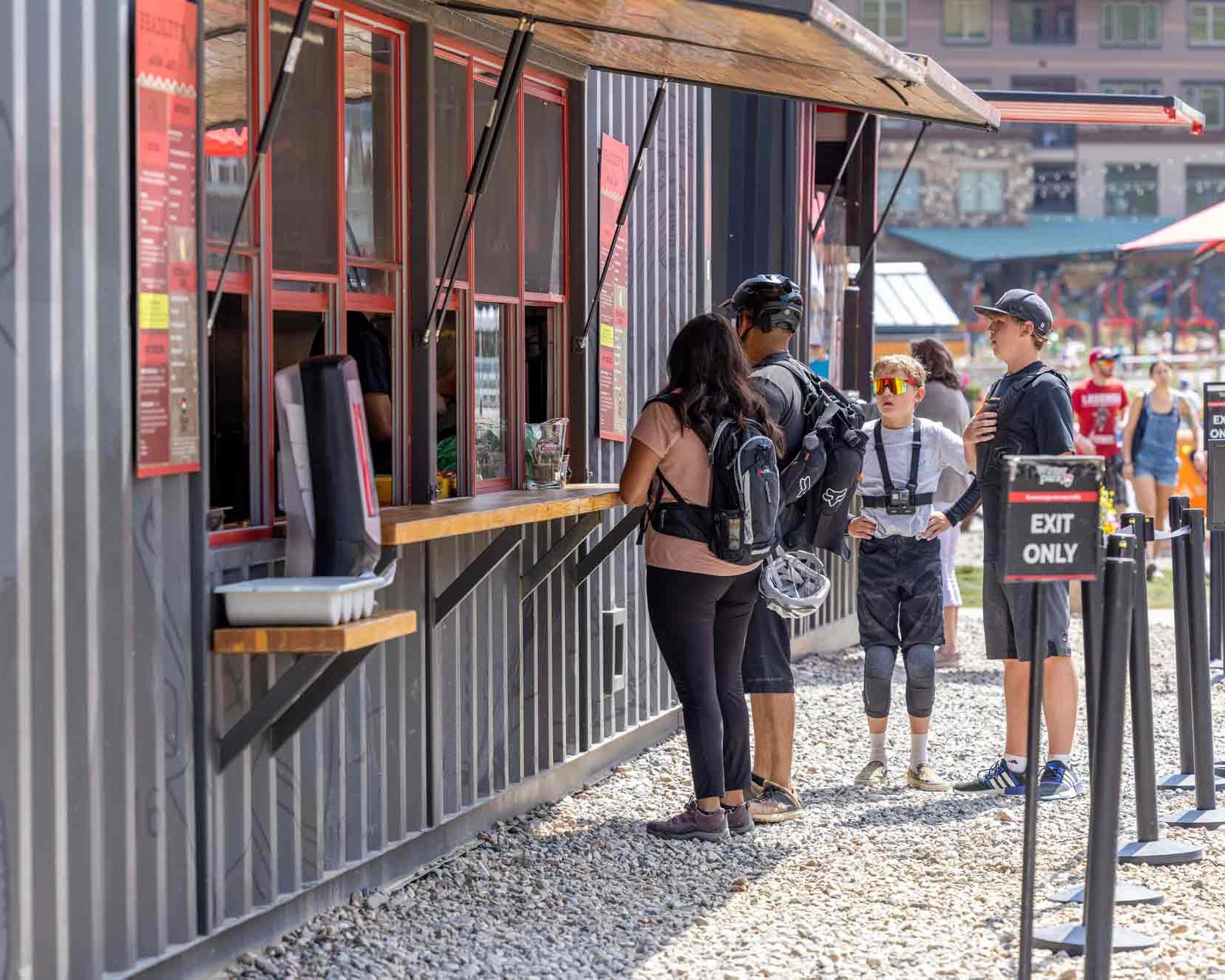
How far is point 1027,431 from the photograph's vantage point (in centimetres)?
665

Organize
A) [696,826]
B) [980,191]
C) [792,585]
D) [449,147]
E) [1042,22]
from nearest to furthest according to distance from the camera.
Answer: [449,147] < [696,826] < [792,585] < [980,191] < [1042,22]

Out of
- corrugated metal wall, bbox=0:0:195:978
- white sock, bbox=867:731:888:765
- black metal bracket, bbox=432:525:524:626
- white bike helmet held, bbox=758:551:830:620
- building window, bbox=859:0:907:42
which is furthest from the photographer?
building window, bbox=859:0:907:42

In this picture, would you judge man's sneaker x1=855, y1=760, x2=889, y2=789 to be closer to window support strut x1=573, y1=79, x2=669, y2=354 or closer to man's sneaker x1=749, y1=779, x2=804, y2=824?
man's sneaker x1=749, y1=779, x2=804, y2=824

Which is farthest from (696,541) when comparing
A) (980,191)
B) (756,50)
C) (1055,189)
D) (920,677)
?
(1055,189)

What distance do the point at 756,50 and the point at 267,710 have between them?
8.12ft

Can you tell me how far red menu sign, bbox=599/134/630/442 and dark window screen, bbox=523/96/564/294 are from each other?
0.26 meters

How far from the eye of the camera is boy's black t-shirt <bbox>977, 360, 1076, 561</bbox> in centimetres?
657

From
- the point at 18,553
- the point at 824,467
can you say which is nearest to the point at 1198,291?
the point at 824,467

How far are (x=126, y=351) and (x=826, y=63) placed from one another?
247 cm

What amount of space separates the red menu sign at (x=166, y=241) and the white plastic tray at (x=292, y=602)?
0.33m

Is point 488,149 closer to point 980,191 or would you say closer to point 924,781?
point 924,781

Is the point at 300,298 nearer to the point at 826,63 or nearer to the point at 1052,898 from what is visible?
the point at 826,63

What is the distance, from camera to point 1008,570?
422 cm

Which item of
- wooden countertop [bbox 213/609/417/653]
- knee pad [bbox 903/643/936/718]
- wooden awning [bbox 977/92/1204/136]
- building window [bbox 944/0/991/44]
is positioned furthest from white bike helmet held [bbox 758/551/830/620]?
building window [bbox 944/0/991/44]
